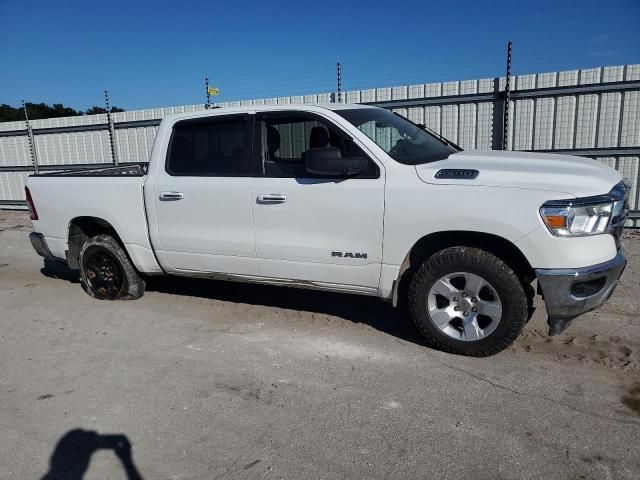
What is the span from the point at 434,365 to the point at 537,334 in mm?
1132

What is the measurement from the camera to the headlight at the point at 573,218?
333 cm

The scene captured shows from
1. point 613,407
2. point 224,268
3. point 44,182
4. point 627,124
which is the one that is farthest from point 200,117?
point 627,124

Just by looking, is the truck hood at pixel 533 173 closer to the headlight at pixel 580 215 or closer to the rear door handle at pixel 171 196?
the headlight at pixel 580 215

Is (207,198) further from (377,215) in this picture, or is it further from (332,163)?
(377,215)

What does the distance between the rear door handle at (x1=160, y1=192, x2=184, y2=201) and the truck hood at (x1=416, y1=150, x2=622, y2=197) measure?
2227 mm

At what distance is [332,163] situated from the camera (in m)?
3.82

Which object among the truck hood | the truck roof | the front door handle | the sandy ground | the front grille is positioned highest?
the truck roof

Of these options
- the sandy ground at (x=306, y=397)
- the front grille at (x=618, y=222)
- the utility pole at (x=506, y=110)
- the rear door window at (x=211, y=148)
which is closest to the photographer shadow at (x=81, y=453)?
the sandy ground at (x=306, y=397)

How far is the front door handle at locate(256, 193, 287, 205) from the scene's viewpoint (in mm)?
4195

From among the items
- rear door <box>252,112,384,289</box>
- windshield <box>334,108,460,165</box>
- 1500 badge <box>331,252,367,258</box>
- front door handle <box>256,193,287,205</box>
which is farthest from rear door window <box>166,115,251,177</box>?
1500 badge <box>331,252,367,258</box>

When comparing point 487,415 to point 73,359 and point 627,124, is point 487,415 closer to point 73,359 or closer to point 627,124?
point 73,359

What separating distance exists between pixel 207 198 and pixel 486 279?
2.50m

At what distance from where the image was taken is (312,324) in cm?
469

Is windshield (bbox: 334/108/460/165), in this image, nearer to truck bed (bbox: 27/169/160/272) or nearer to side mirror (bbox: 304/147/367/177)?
side mirror (bbox: 304/147/367/177)
